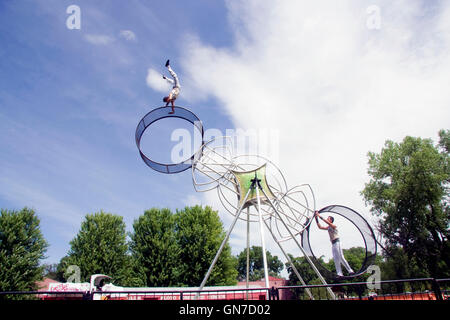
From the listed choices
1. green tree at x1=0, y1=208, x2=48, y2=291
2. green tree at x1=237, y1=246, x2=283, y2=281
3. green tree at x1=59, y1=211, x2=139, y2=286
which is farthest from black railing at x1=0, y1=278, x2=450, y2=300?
green tree at x1=237, y1=246, x2=283, y2=281

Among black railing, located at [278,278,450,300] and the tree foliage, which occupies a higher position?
the tree foliage

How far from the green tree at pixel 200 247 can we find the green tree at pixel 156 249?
34.2 inches

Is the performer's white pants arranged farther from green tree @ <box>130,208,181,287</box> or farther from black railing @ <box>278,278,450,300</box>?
green tree @ <box>130,208,181,287</box>

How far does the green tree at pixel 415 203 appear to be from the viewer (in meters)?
27.2

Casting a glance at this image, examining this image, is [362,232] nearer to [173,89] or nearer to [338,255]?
[338,255]

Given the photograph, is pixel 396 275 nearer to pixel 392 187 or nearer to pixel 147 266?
pixel 392 187

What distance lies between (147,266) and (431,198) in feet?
101

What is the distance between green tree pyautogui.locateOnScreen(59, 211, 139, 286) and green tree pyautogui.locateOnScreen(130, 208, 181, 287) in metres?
1.24

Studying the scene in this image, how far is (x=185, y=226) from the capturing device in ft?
99.8

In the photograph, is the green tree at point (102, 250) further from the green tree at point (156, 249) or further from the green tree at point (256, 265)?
the green tree at point (256, 265)

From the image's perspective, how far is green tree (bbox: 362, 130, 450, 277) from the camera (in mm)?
27250

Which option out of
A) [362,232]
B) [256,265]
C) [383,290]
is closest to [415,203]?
[383,290]

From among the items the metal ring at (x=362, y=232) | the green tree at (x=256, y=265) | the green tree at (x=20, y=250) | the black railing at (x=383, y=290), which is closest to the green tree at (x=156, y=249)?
the green tree at (x=20, y=250)

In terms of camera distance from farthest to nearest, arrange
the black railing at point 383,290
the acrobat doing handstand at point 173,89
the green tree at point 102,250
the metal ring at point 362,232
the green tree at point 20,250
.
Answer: the green tree at point 102,250
the green tree at point 20,250
the acrobat doing handstand at point 173,89
the metal ring at point 362,232
the black railing at point 383,290
